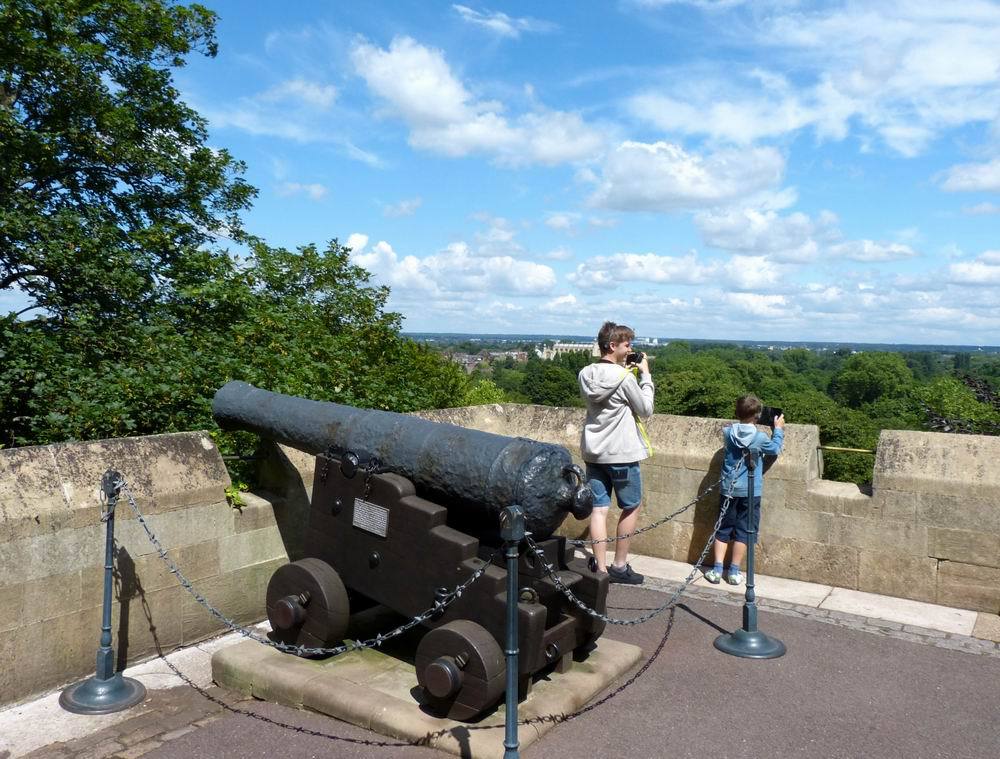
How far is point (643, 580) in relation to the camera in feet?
21.2

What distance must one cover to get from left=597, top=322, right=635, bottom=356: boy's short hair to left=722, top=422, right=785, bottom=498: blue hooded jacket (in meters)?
1.18

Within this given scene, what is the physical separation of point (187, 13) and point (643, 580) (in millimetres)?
13764

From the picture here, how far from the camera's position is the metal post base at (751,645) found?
493 cm

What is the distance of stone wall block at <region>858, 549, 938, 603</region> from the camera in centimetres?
591

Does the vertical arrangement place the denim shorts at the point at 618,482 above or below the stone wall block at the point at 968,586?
above

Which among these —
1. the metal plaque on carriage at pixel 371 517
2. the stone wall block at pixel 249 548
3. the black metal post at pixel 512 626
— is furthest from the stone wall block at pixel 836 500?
the stone wall block at pixel 249 548

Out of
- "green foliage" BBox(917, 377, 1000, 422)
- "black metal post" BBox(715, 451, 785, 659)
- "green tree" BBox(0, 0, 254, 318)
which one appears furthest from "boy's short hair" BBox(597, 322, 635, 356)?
"green foliage" BBox(917, 377, 1000, 422)

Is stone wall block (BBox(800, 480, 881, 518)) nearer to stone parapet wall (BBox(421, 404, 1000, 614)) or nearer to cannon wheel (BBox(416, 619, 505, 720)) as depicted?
stone parapet wall (BBox(421, 404, 1000, 614))

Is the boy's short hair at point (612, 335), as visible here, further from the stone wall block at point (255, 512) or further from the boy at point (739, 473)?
the stone wall block at point (255, 512)

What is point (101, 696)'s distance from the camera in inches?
168

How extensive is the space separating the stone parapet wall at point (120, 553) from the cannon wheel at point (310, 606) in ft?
2.22

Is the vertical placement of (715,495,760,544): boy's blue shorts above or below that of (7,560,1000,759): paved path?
above

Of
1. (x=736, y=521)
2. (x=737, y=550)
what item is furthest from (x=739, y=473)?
(x=737, y=550)

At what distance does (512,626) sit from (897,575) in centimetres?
386
